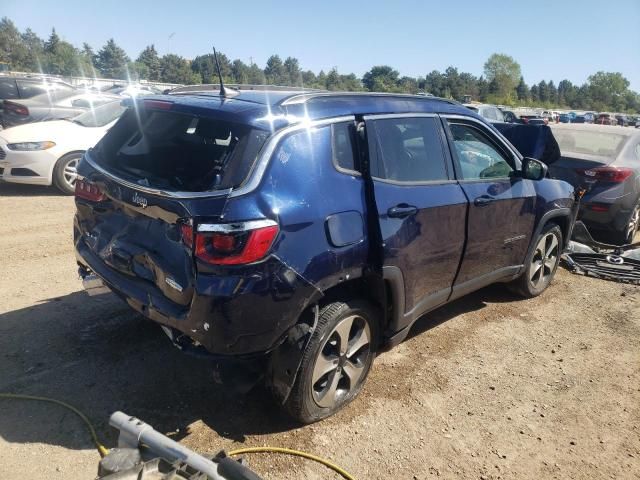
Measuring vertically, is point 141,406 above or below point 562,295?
above

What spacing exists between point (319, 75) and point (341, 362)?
9100cm

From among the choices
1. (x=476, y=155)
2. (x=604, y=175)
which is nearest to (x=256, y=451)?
(x=476, y=155)

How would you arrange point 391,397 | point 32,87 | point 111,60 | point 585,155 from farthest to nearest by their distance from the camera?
point 111,60 → point 32,87 → point 585,155 → point 391,397

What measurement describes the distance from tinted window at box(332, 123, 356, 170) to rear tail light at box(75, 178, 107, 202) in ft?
4.64

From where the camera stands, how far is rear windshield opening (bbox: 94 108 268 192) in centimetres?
259

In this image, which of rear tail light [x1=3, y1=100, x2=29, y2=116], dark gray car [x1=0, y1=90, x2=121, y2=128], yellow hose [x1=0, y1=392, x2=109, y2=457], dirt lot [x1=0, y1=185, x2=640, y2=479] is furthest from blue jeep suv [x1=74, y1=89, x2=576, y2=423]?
rear tail light [x1=3, y1=100, x2=29, y2=116]

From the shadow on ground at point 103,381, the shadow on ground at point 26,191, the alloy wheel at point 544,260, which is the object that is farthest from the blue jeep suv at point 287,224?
the shadow on ground at point 26,191

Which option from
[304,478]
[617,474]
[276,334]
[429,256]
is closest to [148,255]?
[276,334]

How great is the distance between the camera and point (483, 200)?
12.5 feet

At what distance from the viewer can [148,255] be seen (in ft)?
8.86

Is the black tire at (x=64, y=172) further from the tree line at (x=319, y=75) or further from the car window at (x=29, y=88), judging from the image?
the tree line at (x=319, y=75)

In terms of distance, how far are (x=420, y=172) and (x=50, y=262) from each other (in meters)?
3.95

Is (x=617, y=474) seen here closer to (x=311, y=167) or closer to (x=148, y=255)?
(x=311, y=167)

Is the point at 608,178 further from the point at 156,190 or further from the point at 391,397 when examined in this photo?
the point at 156,190
